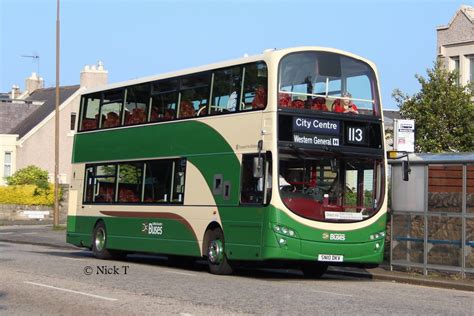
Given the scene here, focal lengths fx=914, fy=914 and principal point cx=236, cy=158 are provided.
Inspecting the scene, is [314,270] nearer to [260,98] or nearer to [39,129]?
[260,98]

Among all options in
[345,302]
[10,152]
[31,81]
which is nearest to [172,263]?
[345,302]

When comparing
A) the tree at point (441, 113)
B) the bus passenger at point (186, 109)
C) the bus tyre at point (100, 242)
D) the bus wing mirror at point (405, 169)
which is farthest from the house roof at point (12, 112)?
the bus wing mirror at point (405, 169)

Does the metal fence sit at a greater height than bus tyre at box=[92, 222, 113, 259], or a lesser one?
greater

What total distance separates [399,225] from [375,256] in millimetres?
2701

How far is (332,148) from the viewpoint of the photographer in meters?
18.9

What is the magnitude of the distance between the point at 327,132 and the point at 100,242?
9.16 metres

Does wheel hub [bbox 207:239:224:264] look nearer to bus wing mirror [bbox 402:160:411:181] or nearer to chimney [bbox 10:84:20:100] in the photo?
bus wing mirror [bbox 402:160:411:181]

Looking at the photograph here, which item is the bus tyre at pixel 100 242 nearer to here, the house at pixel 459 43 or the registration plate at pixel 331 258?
the registration plate at pixel 331 258

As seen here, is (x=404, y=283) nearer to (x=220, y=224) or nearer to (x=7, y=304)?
(x=220, y=224)

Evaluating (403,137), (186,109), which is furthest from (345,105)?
(186,109)

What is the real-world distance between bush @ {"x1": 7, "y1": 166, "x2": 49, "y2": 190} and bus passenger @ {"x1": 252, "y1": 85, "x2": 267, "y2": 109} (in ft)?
135

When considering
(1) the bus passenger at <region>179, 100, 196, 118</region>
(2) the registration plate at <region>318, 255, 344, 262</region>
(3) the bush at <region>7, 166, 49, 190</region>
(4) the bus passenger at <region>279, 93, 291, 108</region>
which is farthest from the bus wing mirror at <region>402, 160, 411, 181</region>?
(3) the bush at <region>7, 166, 49, 190</region>

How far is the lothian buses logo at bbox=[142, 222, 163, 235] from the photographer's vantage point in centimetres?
2242

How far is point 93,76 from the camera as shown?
66.4 m
